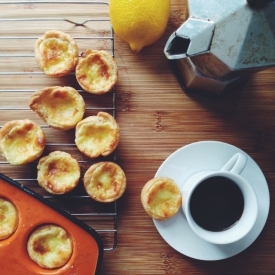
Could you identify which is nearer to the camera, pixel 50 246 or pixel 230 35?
pixel 230 35

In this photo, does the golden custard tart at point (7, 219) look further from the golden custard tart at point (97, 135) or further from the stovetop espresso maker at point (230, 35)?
the stovetop espresso maker at point (230, 35)

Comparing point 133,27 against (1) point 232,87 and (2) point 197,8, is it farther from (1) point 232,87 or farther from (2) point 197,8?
(1) point 232,87

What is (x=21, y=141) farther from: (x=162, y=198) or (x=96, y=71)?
(x=162, y=198)

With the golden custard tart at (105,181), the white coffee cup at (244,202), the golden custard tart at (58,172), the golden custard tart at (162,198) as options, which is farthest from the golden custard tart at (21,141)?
the white coffee cup at (244,202)

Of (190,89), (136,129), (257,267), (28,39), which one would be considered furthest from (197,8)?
(257,267)

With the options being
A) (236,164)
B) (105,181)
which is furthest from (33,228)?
(236,164)

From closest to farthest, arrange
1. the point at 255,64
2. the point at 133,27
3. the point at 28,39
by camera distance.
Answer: the point at 255,64
the point at 133,27
the point at 28,39
